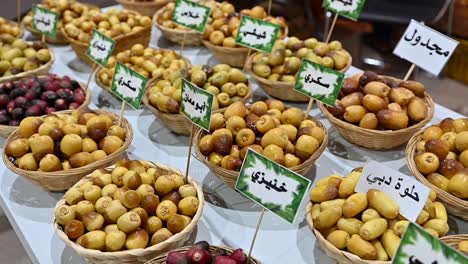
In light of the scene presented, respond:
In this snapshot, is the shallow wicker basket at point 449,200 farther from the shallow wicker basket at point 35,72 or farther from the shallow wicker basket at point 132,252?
the shallow wicker basket at point 35,72

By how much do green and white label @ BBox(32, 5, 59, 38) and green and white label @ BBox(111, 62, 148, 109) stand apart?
62cm

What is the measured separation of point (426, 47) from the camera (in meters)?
1.61

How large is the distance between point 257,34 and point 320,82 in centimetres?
38

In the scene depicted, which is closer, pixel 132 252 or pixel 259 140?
pixel 132 252

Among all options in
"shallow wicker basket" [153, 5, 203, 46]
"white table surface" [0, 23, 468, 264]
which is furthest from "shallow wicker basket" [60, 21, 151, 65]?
"white table surface" [0, 23, 468, 264]

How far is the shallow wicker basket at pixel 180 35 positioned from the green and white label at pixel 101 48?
45cm

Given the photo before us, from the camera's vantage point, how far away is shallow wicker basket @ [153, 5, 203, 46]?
220 centimetres

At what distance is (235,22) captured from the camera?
2.07 metres

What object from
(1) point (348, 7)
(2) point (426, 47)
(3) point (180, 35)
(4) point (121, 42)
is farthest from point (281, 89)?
(4) point (121, 42)

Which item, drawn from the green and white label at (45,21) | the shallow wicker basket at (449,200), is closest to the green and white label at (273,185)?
the shallow wicker basket at (449,200)

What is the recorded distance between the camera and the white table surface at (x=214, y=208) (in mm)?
1277

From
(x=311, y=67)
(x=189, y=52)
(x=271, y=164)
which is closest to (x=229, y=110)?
(x=311, y=67)

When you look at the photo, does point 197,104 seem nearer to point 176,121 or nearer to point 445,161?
point 176,121

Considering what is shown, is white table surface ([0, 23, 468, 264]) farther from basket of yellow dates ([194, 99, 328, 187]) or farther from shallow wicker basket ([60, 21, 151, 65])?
shallow wicker basket ([60, 21, 151, 65])
